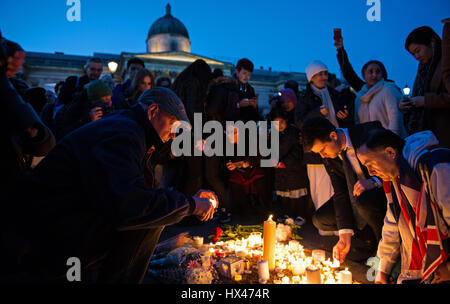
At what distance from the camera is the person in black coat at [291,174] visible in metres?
5.03

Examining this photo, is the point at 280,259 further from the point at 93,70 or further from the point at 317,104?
the point at 93,70

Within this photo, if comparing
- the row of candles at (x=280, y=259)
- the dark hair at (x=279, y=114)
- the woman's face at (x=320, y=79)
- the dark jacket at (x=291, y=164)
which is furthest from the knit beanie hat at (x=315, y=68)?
the row of candles at (x=280, y=259)

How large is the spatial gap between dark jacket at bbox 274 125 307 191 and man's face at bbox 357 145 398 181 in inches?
110

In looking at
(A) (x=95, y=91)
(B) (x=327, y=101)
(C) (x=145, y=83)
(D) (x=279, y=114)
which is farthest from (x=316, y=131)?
(A) (x=95, y=91)

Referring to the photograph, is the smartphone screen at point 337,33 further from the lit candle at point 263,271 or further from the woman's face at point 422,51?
the lit candle at point 263,271

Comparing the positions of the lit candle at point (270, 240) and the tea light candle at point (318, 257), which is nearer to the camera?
the lit candle at point (270, 240)

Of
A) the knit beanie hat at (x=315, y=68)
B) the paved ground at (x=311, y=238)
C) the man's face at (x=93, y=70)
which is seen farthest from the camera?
the man's face at (x=93, y=70)

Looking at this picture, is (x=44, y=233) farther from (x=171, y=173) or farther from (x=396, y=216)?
(x=171, y=173)

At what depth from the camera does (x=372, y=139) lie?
219cm

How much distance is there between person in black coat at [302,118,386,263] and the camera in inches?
119

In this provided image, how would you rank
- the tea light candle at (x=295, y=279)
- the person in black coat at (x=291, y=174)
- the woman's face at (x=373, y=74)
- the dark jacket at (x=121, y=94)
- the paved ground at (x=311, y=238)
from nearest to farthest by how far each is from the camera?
1. the tea light candle at (x=295, y=279)
2. the paved ground at (x=311, y=238)
3. the woman's face at (x=373, y=74)
4. the dark jacket at (x=121, y=94)
5. the person in black coat at (x=291, y=174)

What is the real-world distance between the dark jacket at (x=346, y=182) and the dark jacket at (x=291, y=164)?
1.54m
